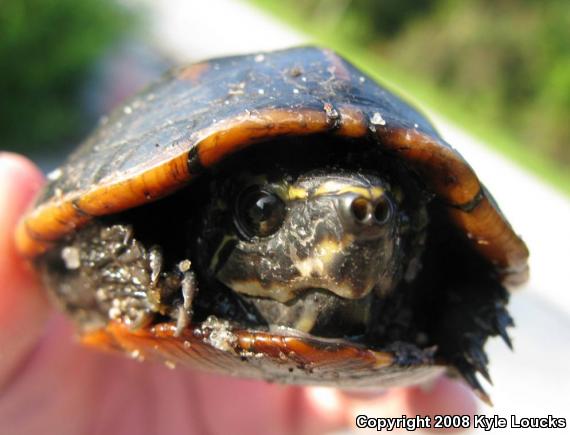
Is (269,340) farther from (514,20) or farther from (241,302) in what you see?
(514,20)

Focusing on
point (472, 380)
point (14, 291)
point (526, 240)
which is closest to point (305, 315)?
point (472, 380)

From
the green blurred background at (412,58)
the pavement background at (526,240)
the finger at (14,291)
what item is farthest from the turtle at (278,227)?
the green blurred background at (412,58)

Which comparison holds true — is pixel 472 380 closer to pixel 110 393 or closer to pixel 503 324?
pixel 503 324

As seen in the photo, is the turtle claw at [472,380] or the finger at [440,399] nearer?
the turtle claw at [472,380]

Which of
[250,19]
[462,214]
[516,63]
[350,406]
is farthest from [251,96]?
[516,63]

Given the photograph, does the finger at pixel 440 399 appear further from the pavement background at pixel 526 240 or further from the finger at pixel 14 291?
the finger at pixel 14 291

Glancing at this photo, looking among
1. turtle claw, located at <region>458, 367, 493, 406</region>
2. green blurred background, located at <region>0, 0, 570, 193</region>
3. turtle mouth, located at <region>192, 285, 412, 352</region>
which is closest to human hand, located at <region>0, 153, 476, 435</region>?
turtle claw, located at <region>458, 367, 493, 406</region>

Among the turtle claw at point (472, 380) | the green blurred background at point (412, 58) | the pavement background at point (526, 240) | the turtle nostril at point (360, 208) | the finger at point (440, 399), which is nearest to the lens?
the turtle nostril at point (360, 208)

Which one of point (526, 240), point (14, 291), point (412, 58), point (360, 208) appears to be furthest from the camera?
point (412, 58)
